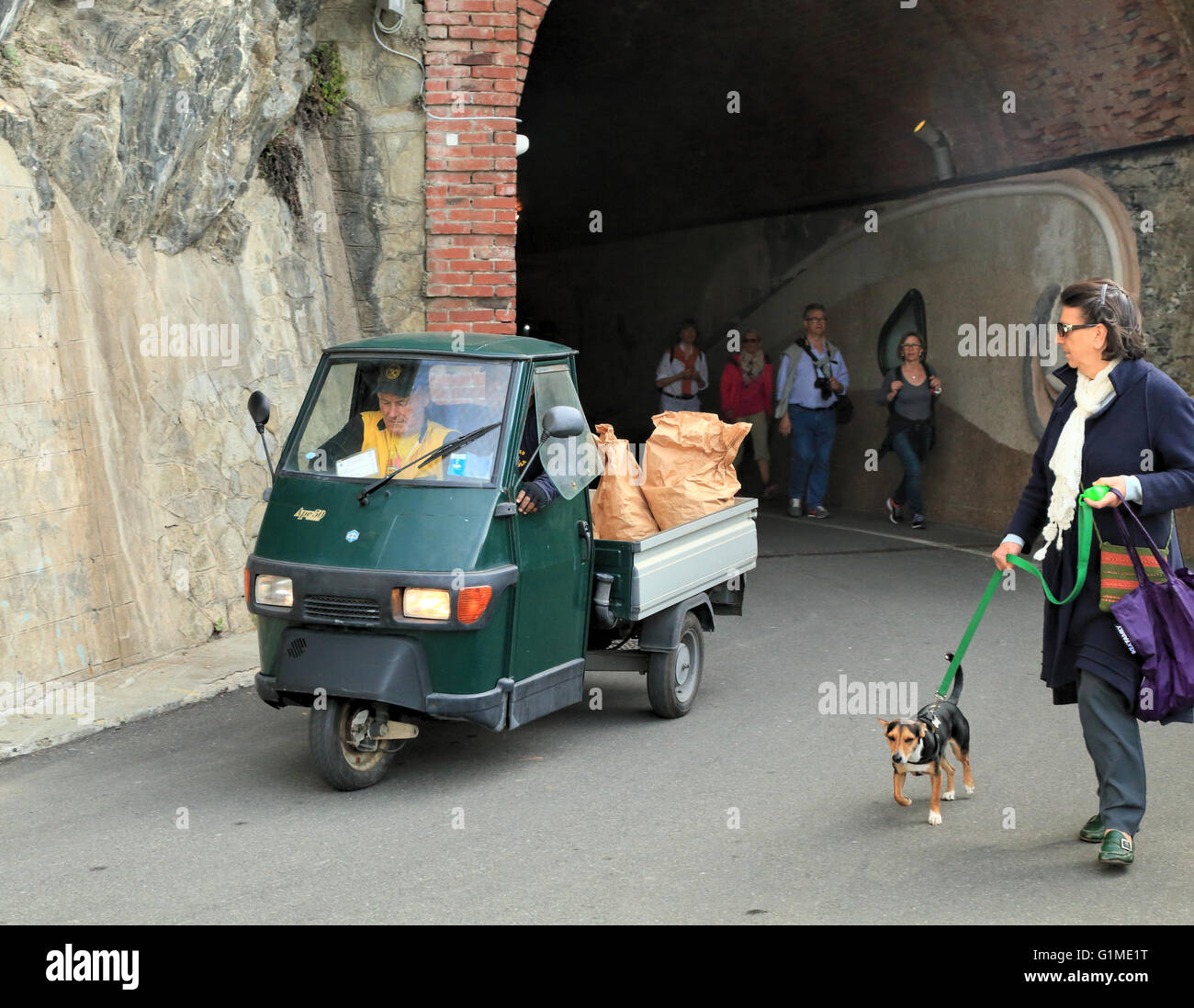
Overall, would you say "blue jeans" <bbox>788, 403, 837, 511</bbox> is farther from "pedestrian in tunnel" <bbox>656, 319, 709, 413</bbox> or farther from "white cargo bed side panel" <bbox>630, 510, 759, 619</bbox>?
"white cargo bed side panel" <bbox>630, 510, 759, 619</bbox>

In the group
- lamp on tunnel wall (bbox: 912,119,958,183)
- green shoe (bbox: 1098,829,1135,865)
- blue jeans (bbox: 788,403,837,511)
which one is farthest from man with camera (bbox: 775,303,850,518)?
green shoe (bbox: 1098,829,1135,865)

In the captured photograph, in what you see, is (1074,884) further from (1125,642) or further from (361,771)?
→ (361,771)

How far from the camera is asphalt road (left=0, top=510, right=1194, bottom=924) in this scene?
16.3 feet

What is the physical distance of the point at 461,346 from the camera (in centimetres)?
675

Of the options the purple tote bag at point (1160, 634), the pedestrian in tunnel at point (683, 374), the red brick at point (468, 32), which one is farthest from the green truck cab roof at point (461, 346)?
the pedestrian in tunnel at point (683, 374)

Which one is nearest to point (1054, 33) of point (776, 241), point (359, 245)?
point (776, 241)

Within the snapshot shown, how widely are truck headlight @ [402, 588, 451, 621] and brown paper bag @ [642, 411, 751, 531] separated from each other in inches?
84.3

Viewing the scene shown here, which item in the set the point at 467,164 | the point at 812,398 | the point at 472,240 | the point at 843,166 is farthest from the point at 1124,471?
the point at 843,166

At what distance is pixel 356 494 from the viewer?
20.9 feet

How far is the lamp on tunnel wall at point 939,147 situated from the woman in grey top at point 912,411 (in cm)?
216

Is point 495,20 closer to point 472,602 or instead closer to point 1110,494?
point 472,602

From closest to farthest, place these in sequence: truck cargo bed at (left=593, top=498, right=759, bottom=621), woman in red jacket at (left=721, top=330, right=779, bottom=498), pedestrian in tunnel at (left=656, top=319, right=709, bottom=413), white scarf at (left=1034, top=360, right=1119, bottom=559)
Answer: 1. white scarf at (left=1034, top=360, right=1119, bottom=559)
2. truck cargo bed at (left=593, top=498, right=759, bottom=621)
3. woman in red jacket at (left=721, top=330, right=779, bottom=498)
4. pedestrian in tunnel at (left=656, top=319, right=709, bottom=413)

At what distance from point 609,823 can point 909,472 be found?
32.0 ft

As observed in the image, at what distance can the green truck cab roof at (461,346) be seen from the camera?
6.67 meters
